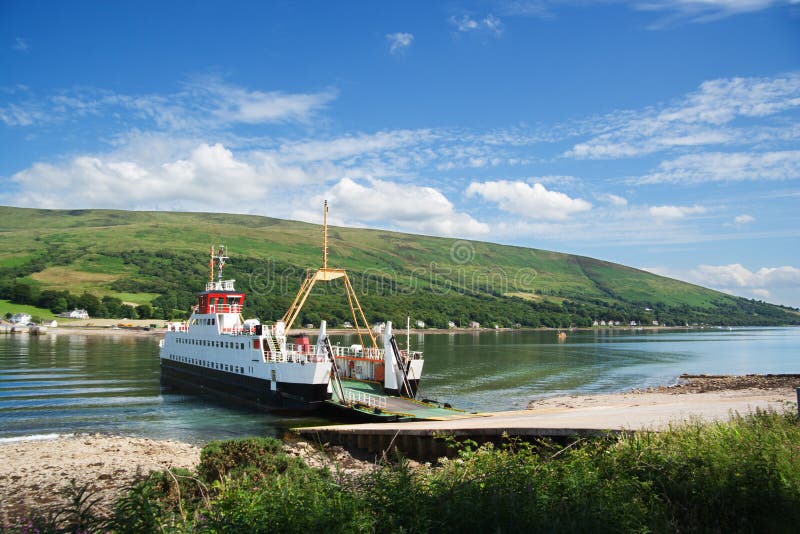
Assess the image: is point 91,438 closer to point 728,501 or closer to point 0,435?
point 0,435

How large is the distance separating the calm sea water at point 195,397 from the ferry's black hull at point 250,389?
1.03 metres

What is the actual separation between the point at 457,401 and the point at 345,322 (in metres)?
119

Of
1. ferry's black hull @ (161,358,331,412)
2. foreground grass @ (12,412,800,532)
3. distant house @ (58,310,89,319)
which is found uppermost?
foreground grass @ (12,412,800,532)

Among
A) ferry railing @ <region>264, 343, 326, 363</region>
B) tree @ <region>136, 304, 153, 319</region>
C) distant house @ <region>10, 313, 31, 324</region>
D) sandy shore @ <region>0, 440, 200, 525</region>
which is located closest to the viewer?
sandy shore @ <region>0, 440, 200, 525</region>

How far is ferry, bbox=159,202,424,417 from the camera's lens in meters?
32.5

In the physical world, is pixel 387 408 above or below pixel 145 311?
below

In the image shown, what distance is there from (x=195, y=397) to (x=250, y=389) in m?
7.66

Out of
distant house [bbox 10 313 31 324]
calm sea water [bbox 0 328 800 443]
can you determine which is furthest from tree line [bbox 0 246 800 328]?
calm sea water [bbox 0 328 800 443]

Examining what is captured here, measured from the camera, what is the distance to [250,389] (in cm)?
3688

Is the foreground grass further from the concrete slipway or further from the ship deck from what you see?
the ship deck

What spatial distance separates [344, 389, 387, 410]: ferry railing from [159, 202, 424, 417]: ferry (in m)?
0.06

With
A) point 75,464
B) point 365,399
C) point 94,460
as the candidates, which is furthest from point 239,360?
point 75,464

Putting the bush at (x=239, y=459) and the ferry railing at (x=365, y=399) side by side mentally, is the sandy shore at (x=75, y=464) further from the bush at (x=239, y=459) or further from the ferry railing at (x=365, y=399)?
the ferry railing at (x=365, y=399)

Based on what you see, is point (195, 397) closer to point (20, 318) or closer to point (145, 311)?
point (20, 318)
